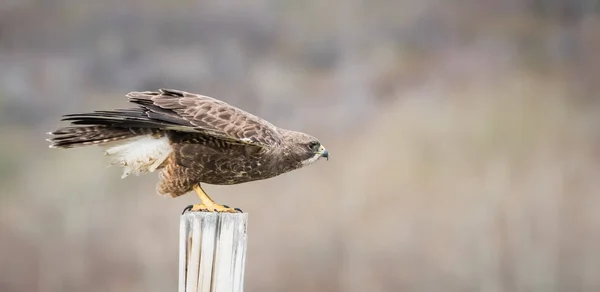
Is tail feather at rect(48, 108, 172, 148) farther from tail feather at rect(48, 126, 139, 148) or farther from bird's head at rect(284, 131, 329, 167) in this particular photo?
bird's head at rect(284, 131, 329, 167)

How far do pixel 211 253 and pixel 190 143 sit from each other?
0.65 m

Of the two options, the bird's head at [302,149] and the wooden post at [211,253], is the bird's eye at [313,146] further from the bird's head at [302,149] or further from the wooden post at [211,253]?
the wooden post at [211,253]

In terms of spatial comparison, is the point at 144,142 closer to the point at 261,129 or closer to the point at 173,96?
the point at 173,96

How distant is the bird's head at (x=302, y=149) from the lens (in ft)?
8.91

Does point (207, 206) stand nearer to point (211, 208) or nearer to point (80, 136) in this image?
point (211, 208)

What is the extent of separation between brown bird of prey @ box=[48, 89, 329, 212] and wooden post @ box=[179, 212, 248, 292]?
0.37 m

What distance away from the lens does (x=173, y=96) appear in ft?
8.43

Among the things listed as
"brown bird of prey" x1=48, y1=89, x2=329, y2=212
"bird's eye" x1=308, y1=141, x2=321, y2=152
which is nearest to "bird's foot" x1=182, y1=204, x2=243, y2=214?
"brown bird of prey" x1=48, y1=89, x2=329, y2=212

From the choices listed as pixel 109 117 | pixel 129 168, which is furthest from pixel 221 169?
pixel 109 117

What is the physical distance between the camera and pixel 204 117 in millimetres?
2428

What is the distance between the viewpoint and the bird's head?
8.91 ft

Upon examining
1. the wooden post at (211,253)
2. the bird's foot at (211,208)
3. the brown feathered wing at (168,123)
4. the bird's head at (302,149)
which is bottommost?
the wooden post at (211,253)

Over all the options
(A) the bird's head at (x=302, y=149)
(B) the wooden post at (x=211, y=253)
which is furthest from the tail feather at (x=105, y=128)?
(A) the bird's head at (x=302, y=149)

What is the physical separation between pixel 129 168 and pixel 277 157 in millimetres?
625
